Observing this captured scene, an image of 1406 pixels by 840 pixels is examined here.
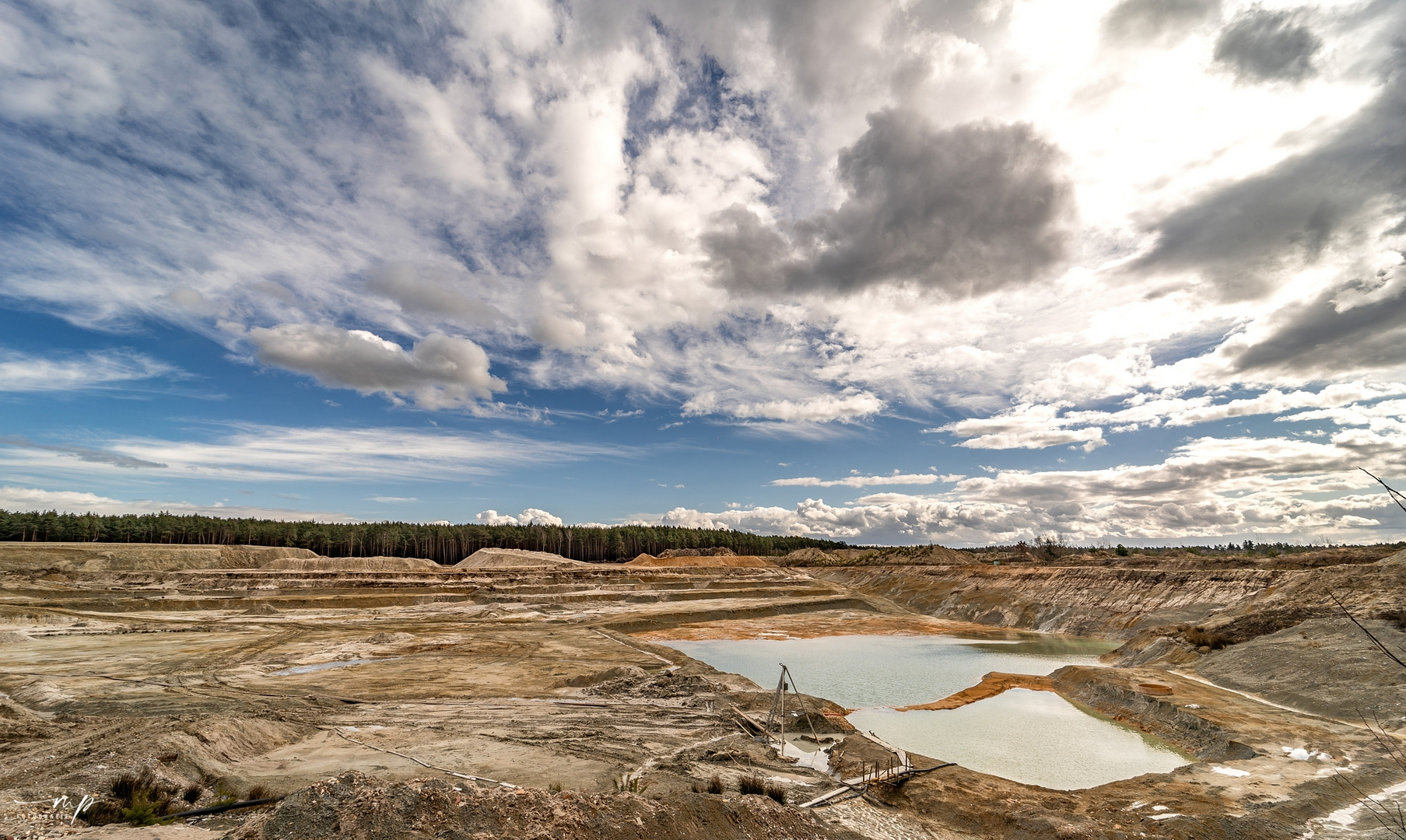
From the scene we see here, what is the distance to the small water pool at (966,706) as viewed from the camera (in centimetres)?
1777

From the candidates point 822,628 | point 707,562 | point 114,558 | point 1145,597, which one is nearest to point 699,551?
point 707,562

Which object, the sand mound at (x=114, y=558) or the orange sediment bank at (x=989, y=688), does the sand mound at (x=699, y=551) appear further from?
the orange sediment bank at (x=989, y=688)

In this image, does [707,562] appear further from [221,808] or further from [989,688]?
[221,808]

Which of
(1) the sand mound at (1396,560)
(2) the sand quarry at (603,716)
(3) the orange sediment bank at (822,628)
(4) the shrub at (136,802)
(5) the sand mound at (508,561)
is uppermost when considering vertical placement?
(1) the sand mound at (1396,560)

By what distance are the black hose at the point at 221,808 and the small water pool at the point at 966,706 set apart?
17.6m

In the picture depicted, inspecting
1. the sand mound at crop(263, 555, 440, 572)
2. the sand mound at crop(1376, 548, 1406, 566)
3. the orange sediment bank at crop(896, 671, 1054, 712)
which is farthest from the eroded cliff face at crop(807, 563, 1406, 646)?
the sand mound at crop(263, 555, 440, 572)

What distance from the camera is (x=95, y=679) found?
23484 millimetres

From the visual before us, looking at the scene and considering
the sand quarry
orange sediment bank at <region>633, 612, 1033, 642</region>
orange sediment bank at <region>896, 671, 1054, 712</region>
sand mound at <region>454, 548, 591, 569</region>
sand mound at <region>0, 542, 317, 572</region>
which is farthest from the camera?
sand mound at <region>454, 548, 591, 569</region>

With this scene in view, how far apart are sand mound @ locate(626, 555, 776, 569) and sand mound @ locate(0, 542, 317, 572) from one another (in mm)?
62395

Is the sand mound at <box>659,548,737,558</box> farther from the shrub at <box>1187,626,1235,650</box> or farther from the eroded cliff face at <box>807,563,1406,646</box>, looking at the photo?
the shrub at <box>1187,626,1235,650</box>

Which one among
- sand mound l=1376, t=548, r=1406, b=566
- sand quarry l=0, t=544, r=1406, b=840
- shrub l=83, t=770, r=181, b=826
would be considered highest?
sand mound l=1376, t=548, r=1406, b=566

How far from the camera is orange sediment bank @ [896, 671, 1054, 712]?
24234mm

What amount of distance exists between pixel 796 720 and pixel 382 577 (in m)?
67.3

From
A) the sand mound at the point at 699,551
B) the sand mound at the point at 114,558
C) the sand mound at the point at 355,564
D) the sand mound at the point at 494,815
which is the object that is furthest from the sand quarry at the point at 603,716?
the sand mound at the point at 699,551
